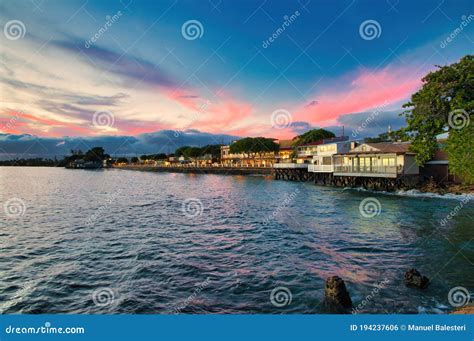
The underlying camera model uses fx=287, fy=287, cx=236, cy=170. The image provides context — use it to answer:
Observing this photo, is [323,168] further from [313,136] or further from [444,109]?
[313,136]

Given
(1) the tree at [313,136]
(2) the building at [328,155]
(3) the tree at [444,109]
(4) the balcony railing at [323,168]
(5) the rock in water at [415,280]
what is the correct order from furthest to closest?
1. (1) the tree at [313,136]
2. (2) the building at [328,155]
3. (4) the balcony railing at [323,168]
4. (3) the tree at [444,109]
5. (5) the rock in water at [415,280]

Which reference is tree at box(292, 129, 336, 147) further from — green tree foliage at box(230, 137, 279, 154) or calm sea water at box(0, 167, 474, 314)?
calm sea water at box(0, 167, 474, 314)

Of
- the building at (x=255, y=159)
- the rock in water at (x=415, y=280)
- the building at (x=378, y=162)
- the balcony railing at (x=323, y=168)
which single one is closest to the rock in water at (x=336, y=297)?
the rock in water at (x=415, y=280)

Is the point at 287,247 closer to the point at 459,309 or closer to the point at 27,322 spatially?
the point at 459,309

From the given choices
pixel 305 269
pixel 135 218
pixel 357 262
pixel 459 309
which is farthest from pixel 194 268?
pixel 135 218

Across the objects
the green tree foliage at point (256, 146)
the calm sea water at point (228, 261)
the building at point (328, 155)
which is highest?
the green tree foliage at point (256, 146)

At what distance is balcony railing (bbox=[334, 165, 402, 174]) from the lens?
38787mm

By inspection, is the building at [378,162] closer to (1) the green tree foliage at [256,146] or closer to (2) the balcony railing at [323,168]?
(2) the balcony railing at [323,168]

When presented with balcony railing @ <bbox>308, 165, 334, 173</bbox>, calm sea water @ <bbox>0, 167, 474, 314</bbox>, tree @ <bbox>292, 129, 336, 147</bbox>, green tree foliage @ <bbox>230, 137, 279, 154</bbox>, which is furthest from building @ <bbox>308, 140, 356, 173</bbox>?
green tree foliage @ <bbox>230, 137, 279, 154</bbox>

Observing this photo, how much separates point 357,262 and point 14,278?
14.8 meters

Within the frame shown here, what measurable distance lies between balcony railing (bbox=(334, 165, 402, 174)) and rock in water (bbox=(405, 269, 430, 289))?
31.6 m

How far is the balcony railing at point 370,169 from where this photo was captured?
38.8 meters

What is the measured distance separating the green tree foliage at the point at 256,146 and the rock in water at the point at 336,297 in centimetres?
10765

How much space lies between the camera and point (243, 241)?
17.1 meters
